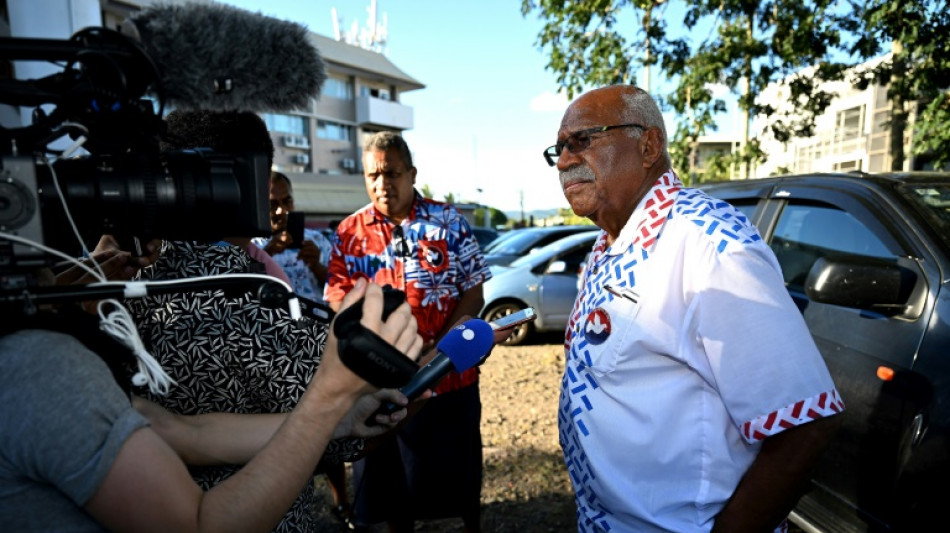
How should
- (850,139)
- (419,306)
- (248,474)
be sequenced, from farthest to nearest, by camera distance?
(850,139) < (419,306) < (248,474)

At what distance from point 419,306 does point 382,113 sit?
36.6m

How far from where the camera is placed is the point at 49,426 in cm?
82

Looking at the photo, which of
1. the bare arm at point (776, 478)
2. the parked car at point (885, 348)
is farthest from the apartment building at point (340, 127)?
the bare arm at point (776, 478)

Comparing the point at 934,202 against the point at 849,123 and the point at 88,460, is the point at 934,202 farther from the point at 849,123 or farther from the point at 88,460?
the point at 849,123

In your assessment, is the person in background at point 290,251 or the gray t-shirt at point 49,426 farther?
the person in background at point 290,251

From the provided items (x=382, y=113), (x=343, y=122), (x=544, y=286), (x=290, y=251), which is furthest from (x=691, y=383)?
(x=382, y=113)

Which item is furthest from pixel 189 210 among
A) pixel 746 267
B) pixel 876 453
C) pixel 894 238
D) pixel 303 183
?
pixel 303 183

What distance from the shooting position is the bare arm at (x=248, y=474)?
2.79 ft

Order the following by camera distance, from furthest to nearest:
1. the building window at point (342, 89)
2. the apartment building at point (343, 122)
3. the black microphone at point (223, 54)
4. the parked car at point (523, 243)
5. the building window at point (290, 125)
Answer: the building window at point (342, 89) < the building window at point (290, 125) < the apartment building at point (343, 122) < the parked car at point (523, 243) < the black microphone at point (223, 54)

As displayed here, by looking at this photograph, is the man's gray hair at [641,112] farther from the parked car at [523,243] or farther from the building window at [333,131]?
the building window at [333,131]

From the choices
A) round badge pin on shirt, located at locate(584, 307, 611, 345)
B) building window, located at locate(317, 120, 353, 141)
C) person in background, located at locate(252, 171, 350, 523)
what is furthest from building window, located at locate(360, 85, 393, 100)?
round badge pin on shirt, located at locate(584, 307, 611, 345)

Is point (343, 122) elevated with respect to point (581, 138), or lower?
elevated

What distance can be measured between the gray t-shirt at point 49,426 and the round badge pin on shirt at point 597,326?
1107 millimetres

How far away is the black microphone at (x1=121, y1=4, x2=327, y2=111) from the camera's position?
1.05m
